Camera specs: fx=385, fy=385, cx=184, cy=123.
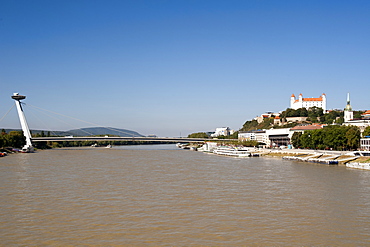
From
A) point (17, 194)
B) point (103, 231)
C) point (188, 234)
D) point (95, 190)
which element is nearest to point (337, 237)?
point (188, 234)

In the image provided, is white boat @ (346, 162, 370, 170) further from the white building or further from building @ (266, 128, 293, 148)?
the white building

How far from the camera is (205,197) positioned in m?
11.4

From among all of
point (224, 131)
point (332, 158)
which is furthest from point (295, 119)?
point (332, 158)

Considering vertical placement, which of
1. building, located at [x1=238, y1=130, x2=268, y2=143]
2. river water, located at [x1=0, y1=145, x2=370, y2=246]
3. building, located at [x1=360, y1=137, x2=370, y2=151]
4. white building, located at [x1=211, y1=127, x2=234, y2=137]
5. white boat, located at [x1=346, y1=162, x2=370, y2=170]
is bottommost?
river water, located at [x1=0, y1=145, x2=370, y2=246]

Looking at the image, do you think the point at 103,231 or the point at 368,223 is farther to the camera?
the point at 368,223

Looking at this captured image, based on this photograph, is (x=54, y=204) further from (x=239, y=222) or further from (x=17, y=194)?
(x=239, y=222)

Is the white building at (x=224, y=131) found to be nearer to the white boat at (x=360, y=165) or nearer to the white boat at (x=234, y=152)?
the white boat at (x=234, y=152)

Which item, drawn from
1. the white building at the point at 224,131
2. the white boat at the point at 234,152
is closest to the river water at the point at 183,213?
the white boat at the point at 234,152

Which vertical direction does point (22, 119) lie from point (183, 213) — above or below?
above

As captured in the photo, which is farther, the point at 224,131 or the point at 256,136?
the point at 224,131

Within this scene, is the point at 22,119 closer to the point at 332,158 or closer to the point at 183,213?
the point at 332,158

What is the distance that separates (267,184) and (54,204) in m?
7.65

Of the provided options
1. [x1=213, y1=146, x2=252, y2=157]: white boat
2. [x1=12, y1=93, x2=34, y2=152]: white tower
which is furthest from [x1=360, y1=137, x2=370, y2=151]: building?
[x1=12, y1=93, x2=34, y2=152]: white tower

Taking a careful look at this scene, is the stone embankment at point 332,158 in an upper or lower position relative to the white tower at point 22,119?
lower
